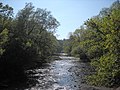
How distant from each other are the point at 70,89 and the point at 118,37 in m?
15.4

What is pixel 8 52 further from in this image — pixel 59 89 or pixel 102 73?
pixel 102 73

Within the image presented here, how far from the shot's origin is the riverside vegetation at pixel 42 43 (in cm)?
1334

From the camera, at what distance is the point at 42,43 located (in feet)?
200

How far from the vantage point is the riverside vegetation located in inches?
525

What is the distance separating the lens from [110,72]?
13391 mm

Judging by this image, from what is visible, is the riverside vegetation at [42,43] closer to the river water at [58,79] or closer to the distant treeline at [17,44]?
the distant treeline at [17,44]

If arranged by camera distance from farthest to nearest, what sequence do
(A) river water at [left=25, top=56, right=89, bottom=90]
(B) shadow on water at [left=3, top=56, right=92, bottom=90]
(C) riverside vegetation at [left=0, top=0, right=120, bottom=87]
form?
(A) river water at [left=25, top=56, right=89, bottom=90], (B) shadow on water at [left=3, top=56, right=92, bottom=90], (C) riverside vegetation at [left=0, top=0, right=120, bottom=87]

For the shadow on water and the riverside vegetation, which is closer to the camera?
the riverside vegetation

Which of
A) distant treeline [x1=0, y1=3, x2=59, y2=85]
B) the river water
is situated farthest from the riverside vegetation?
the river water

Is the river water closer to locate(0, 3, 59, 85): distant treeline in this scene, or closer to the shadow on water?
the shadow on water

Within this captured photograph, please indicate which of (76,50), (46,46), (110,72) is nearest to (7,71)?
(110,72)

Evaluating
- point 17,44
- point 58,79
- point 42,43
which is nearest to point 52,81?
point 58,79

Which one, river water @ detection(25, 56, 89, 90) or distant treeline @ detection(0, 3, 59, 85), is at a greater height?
distant treeline @ detection(0, 3, 59, 85)

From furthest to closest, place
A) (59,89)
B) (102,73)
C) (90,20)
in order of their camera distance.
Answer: (59,89) → (90,20) → (102,73)
